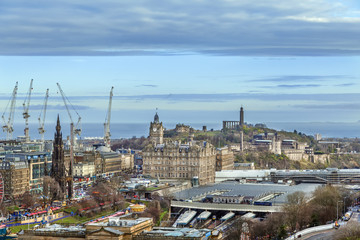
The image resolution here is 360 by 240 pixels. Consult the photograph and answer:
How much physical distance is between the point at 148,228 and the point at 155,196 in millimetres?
52687

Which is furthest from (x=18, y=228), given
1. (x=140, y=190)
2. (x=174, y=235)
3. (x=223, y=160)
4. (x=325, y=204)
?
(x=223, y=160)

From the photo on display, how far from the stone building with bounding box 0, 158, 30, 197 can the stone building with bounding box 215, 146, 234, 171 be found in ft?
141

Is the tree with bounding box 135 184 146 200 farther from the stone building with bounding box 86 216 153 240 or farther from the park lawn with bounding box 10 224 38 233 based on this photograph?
the stone building with bounding box 86 216 153 240

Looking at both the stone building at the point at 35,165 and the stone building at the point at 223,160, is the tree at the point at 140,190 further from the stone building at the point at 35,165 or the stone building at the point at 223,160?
the stone building at the point at 223,160

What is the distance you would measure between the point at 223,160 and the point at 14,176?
1977 inches

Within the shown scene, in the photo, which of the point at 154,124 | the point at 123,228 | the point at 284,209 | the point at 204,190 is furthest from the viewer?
the point at 154,124

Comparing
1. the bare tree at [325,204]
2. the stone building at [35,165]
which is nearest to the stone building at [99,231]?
the bare tree at [325,204]

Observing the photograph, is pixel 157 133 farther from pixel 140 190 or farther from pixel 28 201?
pixel 28 201

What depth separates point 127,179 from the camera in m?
142

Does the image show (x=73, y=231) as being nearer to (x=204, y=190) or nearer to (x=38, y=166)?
(x=204, y=190)

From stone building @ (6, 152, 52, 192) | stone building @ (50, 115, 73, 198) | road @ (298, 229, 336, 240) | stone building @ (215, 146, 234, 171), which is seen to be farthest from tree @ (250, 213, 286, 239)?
stone building @ (215, 146, 234, 171)

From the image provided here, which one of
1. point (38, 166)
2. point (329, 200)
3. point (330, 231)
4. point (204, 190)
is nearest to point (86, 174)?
point (38, 166)

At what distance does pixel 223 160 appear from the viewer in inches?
6550

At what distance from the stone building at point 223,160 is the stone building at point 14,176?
43036mm
